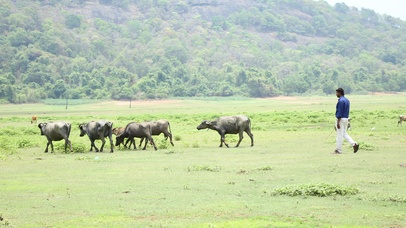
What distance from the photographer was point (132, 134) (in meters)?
26.2

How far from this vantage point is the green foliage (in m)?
13.6

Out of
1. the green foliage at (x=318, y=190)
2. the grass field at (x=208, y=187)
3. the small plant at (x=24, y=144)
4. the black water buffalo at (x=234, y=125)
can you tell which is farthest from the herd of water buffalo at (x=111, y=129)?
the green foliage at (x=318, y=190)

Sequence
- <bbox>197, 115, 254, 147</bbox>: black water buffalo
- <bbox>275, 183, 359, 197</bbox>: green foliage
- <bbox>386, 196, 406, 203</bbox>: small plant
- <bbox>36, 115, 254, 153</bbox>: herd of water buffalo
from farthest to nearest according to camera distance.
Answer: <bbox>197, 115, 254, 147</bbox>: black water buffalo
<bbox>36, 115, 254, 153</bbox>: herd of water buffalo
<bbox>275, 183, 359, 197</bbox>: green foliage
<bbox>386, 196, 406, 203</bbox>: small plant

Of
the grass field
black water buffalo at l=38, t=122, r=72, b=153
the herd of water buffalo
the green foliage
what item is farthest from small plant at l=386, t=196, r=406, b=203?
black water buffalo at l=38, t=122, r=72, b=153

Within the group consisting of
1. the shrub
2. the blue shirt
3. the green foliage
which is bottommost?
the shrub

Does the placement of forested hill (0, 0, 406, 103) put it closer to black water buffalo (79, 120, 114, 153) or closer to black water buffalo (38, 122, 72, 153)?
black water buffalo (38, 122, 72, 153)

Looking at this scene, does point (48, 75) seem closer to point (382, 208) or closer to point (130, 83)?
point (130, 83)

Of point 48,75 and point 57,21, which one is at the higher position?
point 57,21

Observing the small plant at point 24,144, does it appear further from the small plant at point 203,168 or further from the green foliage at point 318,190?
the green foliage at point 318,190

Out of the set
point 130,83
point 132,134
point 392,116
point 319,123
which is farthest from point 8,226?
point 130,83

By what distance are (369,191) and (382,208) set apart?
182 cm

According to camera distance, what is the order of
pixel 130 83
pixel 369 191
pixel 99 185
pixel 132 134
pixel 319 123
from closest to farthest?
pixel 369 191 → pixel 99 185 → pixel 132 134 → pixel 319 123 → pixel 130 83

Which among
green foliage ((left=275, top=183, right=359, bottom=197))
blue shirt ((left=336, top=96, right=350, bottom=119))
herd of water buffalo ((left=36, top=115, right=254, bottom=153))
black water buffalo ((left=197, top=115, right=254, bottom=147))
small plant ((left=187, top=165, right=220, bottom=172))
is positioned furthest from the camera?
black water buffalo ((left=197, top=115, right=254, bottom=147))

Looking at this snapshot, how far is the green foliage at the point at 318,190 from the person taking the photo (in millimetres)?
13586
